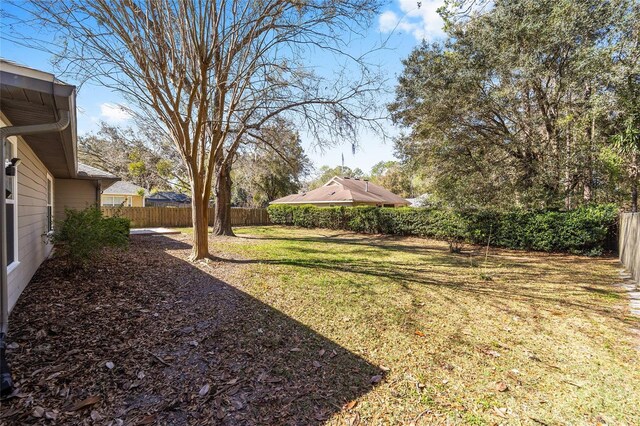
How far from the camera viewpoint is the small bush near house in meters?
5.31

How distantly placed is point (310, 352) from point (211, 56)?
5.88m

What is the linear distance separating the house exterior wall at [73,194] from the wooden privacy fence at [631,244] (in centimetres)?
1509

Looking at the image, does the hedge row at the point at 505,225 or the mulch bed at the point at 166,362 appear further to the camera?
the hedge row at the point at 505,225

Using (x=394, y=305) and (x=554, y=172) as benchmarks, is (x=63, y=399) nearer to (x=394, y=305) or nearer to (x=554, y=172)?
(x=394, y=305)

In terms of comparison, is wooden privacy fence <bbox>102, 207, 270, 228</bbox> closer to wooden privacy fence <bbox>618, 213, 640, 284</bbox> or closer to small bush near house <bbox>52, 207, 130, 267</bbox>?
small bush near house <bbox>52, 207, 130, 267</bbox>

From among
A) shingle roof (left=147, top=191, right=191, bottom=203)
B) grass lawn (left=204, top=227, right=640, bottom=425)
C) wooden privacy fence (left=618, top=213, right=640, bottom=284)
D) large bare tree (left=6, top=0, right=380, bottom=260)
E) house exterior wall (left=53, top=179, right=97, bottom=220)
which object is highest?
large bare tree (left=6, top=0, right=380, bottom=260)

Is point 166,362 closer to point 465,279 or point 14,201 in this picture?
point 14,201

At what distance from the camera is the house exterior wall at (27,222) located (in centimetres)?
412

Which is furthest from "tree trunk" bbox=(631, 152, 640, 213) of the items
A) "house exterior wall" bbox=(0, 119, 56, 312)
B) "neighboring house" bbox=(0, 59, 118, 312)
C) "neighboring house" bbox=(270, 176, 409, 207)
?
"house exterior wall" bbox=(0, 119, 56, 312)

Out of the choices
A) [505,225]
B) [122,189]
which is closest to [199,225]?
[505,225]

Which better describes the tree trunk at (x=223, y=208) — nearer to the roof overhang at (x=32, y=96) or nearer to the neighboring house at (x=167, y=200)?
the roof overhang at (x=32, y=96)

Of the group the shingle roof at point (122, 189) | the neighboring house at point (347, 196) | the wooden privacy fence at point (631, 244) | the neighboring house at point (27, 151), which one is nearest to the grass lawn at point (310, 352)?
the neighboring house at point (27, 151)

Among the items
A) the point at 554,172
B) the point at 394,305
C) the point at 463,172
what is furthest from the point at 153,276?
the point at 554,172

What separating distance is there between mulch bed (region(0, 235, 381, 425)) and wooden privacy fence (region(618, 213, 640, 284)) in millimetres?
7175
